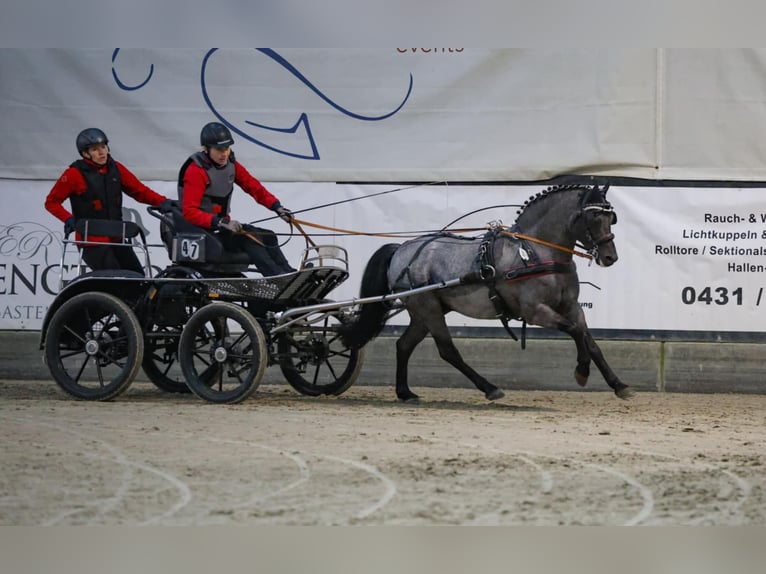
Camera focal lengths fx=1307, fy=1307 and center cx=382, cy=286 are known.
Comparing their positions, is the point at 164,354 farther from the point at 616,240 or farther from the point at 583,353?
the point at 616,240

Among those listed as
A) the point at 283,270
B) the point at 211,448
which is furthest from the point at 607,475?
the point at 283,270

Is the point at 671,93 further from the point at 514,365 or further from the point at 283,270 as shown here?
the point at 283,270

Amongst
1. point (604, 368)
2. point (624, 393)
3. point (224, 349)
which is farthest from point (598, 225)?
point (224, 349)

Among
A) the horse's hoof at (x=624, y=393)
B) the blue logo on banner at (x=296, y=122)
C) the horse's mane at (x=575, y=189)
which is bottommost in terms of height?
the horse's hoof at (x=624, y=393)

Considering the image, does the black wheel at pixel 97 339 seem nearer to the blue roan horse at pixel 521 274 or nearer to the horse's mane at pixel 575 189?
the blue roan horse at pixel 521 274

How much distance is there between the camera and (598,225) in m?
10.0

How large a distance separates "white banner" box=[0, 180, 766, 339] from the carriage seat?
184 centimetres

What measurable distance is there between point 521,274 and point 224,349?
2375 mm

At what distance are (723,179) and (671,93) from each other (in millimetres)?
929

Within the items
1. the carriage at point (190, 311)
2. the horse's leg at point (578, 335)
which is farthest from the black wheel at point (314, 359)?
the horse's leg at point (578, 335)

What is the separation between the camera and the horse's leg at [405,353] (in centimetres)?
1102

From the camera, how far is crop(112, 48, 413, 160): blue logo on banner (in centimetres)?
1245

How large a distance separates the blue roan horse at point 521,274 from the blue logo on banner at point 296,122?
2121 millimetres

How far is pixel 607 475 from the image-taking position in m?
7.02
